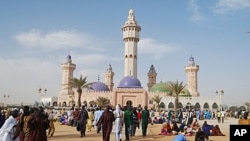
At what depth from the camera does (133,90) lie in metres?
51.8

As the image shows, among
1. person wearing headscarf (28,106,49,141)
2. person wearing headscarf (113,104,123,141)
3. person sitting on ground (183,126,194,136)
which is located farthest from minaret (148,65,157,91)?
person wearing headscarf (28,106,49,141)

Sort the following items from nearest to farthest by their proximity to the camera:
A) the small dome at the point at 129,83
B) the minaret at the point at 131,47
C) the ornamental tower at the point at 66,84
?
the small dome at the point at 129,83 → the minaret at the point at 131,47 → the ornamental tower at the point at 66,84

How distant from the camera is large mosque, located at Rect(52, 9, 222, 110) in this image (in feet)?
170

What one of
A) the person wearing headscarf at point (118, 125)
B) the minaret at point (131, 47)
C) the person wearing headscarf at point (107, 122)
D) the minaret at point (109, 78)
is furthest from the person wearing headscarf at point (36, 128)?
the minaret at point (109, 78)

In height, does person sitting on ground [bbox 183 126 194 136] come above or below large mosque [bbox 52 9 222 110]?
below

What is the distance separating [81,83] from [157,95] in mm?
20898

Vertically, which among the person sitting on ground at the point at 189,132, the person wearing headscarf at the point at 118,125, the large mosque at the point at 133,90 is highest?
the large mosque at the point at 133,90

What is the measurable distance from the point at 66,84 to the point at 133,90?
19873 millimetres

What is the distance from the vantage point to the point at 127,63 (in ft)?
202

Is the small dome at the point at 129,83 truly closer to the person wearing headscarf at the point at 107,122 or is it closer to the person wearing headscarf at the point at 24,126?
the person wearing headscarf at the point at 107,122

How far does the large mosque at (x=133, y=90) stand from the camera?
2039 inches

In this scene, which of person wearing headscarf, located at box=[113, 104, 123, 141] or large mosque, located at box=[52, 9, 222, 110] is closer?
person wearing headscarf, located at box=[113, 104, 123, 141]

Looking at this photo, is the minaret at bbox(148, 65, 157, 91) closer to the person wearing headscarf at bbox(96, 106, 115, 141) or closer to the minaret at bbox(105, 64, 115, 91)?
the minaret at bbox(105, 64, 115, 91)

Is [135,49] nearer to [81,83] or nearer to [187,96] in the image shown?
[187,96]
